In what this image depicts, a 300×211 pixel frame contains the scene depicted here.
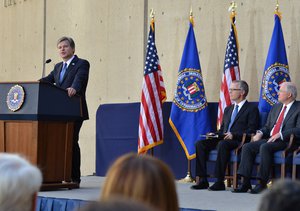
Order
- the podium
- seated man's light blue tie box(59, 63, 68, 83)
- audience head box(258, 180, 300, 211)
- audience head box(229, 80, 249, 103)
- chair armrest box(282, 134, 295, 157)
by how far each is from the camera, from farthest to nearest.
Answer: audience head box(229, 80, 249, 103)
seated man's light blue tie box(59, 63, 68, 83)
chair armrest box(282, 134, 295, 157)
the podium
audience head box(258, 180, 300, 211)

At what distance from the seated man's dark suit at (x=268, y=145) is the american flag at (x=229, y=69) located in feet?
2.53

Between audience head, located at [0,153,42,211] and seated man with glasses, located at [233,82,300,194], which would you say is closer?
audience head, located at [0,153,42,211]

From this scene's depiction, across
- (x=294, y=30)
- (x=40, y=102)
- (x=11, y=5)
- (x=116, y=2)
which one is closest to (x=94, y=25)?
(x=116, y=2)

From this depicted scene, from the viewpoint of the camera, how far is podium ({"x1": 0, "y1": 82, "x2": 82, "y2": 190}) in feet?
17.3

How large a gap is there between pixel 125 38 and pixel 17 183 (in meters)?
6.96

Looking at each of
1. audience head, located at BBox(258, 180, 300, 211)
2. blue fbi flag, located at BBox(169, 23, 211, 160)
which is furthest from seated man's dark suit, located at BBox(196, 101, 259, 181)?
audience head, located at BBox(258, 180, 300, 211)

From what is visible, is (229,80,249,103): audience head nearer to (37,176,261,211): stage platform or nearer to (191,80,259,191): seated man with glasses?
(191,80,259,191): seated man with glasses

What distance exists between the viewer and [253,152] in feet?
18.5

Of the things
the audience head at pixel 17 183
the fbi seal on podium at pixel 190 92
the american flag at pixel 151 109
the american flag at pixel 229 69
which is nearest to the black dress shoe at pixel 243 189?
the american flag at pixel 229 69

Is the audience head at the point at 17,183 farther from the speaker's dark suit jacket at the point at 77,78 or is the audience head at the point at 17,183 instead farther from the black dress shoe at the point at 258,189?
the black dress shoe at the point at 258,189

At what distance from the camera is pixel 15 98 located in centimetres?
538

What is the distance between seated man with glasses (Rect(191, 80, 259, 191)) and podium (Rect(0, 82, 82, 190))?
123cm

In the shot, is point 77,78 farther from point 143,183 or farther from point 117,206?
point 117,206

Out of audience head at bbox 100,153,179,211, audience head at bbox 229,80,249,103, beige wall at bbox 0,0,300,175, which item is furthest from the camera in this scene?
beige wall at bbox 0,0,300,175
